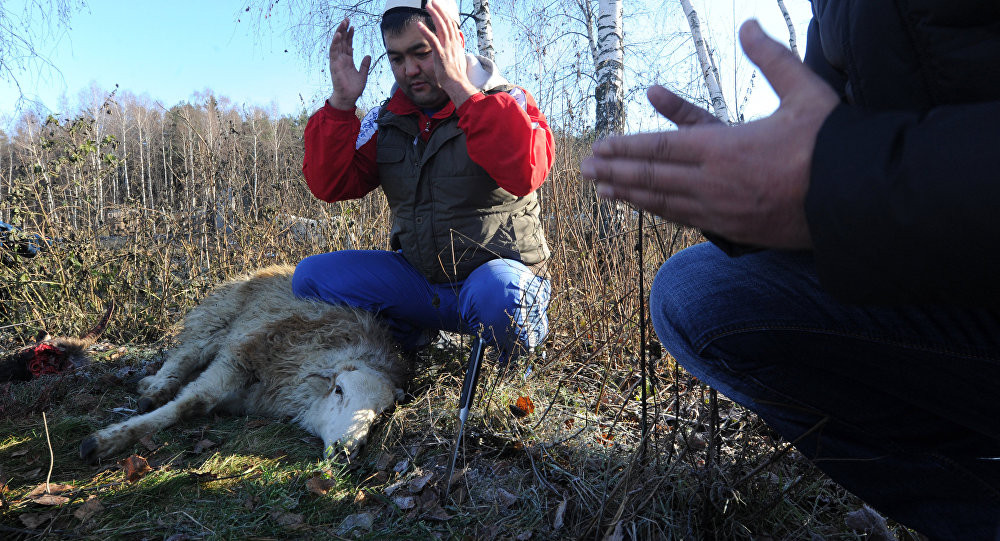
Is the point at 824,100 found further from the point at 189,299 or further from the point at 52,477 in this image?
the point at 189,299

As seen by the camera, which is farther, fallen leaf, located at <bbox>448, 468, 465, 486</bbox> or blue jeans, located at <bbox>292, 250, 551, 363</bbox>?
blue jeans, located at <bbox>292, 250, 551, 363</bbox>

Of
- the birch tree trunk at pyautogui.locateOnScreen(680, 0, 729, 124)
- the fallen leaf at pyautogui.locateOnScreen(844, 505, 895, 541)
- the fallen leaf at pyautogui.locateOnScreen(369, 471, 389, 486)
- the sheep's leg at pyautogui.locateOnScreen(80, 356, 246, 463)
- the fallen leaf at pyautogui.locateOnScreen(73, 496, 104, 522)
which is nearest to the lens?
the fallen leaf at pyautogui.locateOnScreen(844, 505, 895, 541)

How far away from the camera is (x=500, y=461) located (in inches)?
97.8

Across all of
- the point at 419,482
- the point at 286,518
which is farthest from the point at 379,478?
the point at 286,518

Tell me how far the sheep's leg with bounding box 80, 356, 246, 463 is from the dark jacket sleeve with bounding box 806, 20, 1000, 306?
3201 mm

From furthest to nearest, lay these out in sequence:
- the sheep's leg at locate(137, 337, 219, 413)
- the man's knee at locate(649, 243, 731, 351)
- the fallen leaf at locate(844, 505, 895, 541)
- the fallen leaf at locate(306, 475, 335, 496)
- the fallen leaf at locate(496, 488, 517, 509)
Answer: the sheep's leg at locate(137, 337, 219, 413) → the fallen leaf at locate(306, 475, 335, 496) → the fallen leaf at locate(496, 488, 517, 509) → the fallen leaf at locate(844, 505, 895, 541) → the man's knee at locate(649, 243, 731, 351)

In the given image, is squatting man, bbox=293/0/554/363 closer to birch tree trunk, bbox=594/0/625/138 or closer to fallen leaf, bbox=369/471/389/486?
fallen leaf, bbox=369/471/389/486

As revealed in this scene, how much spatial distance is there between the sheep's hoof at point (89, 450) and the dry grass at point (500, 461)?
8cm

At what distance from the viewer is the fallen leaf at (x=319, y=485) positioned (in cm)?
232

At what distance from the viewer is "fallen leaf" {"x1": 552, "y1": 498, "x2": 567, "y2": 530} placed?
6.61 ft

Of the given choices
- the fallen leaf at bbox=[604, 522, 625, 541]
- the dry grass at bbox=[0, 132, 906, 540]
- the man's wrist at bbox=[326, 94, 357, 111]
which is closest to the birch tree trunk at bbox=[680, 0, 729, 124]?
the dry grass at bbox=[0, 132, 906, 540]

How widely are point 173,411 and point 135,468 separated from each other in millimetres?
758

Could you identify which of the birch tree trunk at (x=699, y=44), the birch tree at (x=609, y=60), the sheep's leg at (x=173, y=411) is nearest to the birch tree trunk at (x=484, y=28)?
the birch tree at (x=609, y=60)

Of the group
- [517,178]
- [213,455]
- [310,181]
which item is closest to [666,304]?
[517,178]
